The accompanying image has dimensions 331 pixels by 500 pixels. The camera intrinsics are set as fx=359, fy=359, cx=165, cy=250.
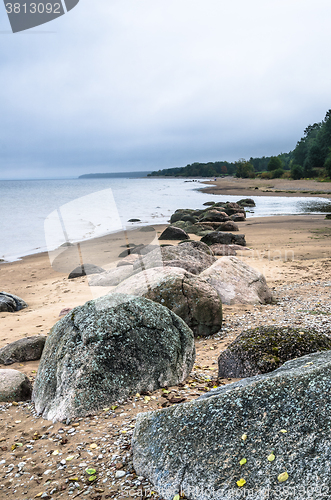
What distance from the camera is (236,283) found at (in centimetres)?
836

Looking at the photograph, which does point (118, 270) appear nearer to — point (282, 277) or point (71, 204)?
point (282, 277)

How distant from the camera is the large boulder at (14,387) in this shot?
15.6ft

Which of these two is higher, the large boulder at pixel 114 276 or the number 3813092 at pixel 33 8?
the number 3813092 at pixel 33 8

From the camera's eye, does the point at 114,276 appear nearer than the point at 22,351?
No

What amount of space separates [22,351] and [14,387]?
59.7 inches

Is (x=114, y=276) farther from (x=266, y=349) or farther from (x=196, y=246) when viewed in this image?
(x=266, y=349)

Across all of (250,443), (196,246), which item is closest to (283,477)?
(250,443)

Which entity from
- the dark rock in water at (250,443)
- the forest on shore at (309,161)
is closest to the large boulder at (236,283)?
the dark rock in water at (250,443)

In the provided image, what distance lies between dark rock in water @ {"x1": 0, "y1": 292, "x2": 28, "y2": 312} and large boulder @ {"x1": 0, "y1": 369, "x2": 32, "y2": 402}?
15.1 ft

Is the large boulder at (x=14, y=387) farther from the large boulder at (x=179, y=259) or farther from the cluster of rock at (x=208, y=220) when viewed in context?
the cluster of rock at (x=208, y=220)

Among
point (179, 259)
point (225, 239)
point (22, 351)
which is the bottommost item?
point (22, 351)

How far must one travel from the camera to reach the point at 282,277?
10406 mm

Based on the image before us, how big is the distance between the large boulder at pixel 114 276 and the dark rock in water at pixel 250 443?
275 inches

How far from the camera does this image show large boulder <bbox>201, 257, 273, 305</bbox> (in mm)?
8156
